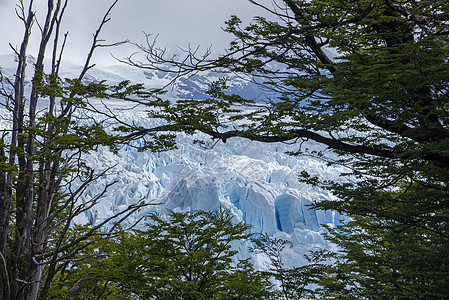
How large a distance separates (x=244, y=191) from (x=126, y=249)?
18.4 metres

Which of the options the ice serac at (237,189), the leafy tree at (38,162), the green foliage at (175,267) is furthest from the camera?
the ice serac at (237,189)

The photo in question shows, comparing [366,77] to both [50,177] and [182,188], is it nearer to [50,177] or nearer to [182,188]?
[50,177]

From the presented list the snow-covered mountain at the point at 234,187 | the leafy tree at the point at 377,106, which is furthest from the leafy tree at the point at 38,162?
the snow-covered mountain at the point at 234,187

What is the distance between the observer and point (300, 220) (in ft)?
77.9

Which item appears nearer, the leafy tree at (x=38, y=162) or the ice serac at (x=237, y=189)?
the leafy tree at (x=38, y=162)

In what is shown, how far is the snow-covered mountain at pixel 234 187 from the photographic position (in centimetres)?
2322

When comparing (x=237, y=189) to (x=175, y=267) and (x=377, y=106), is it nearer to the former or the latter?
(x=175, y=267)

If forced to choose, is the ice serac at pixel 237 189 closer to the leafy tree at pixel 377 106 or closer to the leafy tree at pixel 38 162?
the leafy tree at pixel 377 106

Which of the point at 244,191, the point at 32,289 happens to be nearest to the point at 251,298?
the point at 32,289

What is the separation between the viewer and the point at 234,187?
2472 centimetres

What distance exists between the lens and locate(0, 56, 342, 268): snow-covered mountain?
23219 millimetres

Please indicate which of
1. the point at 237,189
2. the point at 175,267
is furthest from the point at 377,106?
the point at 237,189

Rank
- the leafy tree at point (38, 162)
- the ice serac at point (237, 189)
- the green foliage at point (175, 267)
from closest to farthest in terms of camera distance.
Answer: the leafy tree at point (38, 162), the green foliage at point (175, 267), the ice serac at point (237, 189)

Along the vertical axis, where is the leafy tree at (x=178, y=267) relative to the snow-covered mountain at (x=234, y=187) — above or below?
below
